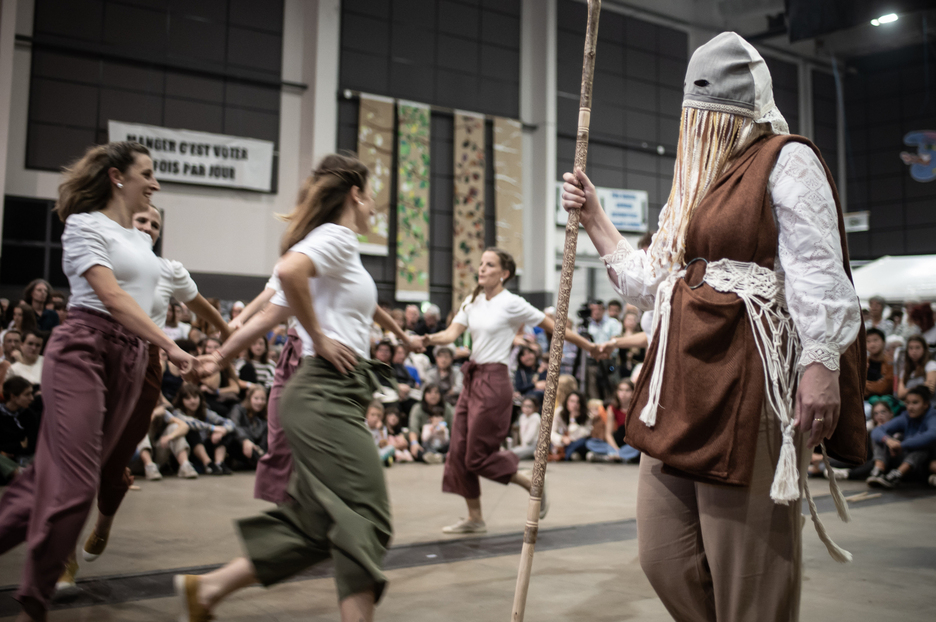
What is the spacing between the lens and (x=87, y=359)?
98.4 inches

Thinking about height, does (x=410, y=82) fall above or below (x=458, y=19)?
below

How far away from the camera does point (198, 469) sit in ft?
22.6

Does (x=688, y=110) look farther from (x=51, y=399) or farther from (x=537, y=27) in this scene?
(x=537, y=27)

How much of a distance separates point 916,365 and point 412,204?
8.65 metres

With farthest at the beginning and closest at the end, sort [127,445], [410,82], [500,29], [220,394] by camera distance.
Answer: [500,29]
[410,82]
[220,394]
[127,445]

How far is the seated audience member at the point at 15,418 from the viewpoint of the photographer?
593 centimetres

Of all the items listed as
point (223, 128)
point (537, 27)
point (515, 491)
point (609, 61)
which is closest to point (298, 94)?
point (223, 128)

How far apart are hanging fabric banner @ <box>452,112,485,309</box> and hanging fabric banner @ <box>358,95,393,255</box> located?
135cm

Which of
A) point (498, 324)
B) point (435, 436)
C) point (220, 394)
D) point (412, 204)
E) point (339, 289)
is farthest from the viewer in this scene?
point (412, 204)

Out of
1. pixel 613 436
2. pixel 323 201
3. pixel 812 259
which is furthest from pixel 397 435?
pixel 812 259

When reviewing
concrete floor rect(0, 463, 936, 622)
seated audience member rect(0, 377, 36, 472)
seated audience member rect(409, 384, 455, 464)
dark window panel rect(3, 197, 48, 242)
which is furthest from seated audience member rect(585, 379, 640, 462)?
dark window panel rect(3, 197, 48, 242)

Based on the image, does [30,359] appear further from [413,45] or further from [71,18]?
[413,45]

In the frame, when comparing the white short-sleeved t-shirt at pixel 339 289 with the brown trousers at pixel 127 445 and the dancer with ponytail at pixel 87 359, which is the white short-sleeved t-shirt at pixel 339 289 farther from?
the brown trousers at pixel 127 445

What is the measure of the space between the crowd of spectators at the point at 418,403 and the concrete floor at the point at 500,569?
106 centimetres
